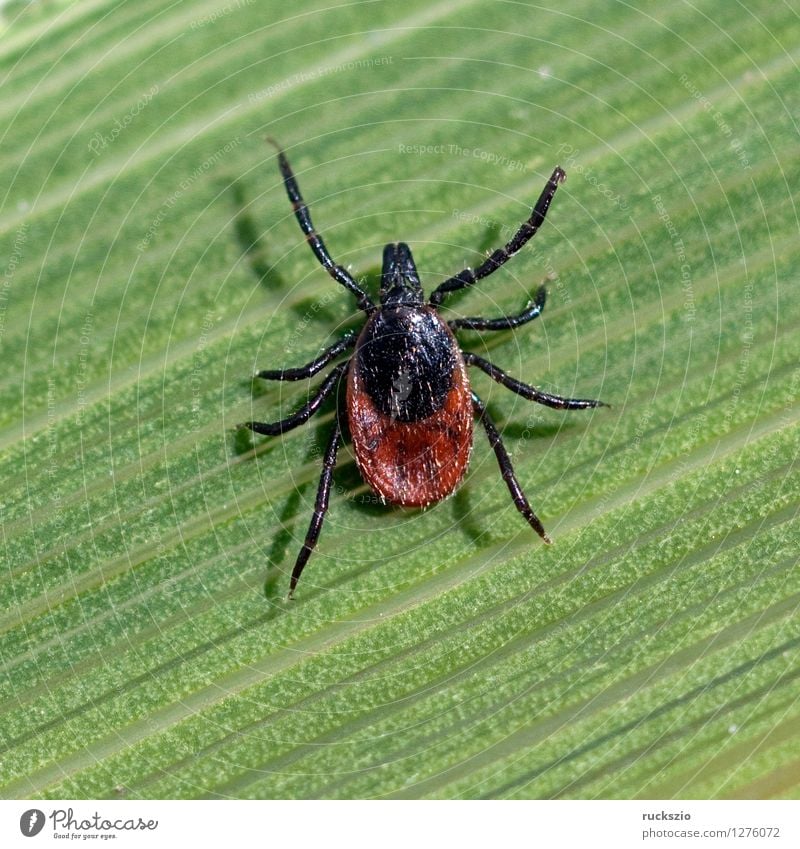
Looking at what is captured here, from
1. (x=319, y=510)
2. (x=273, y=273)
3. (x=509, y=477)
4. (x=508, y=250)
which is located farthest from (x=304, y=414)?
(x=508, y=250)

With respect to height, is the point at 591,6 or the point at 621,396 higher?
the point at 591,6

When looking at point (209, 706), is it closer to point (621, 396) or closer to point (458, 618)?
point (458, 618)

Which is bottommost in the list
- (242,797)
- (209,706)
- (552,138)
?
(242,797)

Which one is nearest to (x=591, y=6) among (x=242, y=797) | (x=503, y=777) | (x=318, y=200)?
(x=318, y=200)

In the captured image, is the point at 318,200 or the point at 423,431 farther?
the point at 318,200
